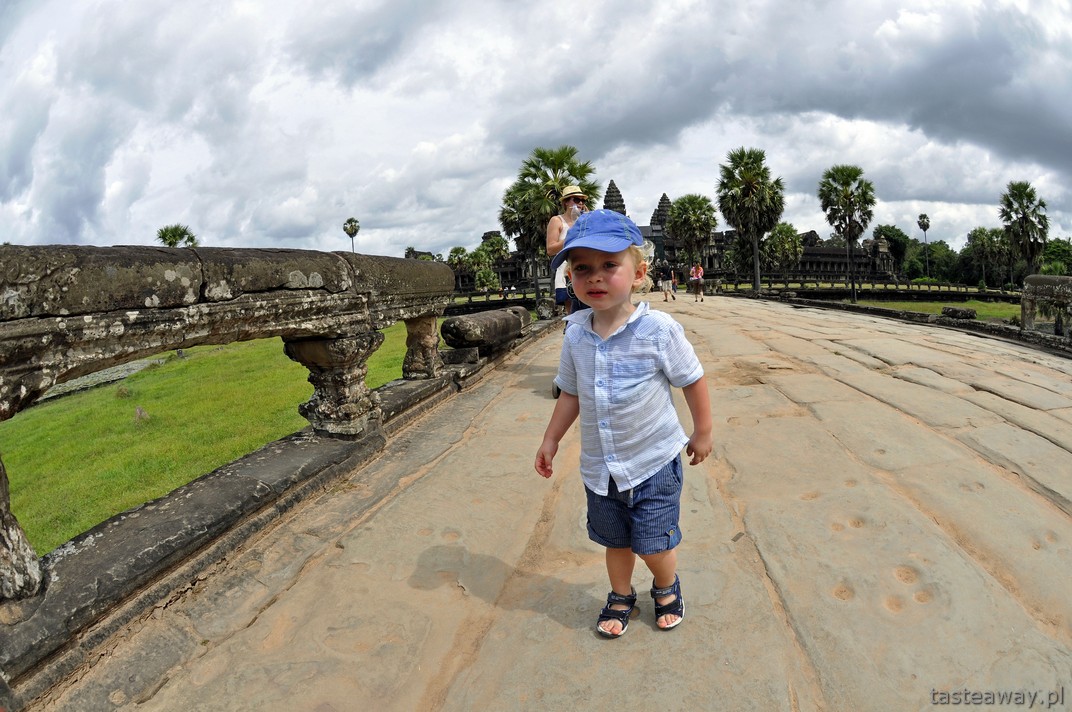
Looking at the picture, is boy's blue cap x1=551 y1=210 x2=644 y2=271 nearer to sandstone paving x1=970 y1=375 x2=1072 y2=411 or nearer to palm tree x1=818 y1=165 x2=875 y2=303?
sandstone paving x1=970 y1=375 x2=1072 y2=411

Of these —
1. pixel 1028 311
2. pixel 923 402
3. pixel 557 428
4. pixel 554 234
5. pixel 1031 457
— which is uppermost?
pixel 554 234

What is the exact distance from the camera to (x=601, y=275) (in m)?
1.94

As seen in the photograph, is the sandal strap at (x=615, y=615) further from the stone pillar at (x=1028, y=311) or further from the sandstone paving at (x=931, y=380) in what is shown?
the stone pillar at (x=1028, y=311)

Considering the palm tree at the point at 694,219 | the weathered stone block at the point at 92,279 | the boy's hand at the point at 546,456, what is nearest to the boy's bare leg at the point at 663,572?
the boy's hand at the point at 546,456

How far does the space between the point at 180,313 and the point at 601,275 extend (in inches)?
70.5

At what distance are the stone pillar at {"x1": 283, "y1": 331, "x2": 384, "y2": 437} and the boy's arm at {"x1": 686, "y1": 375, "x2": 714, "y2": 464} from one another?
7.46 ft

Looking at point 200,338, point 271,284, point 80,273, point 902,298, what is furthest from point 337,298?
point 902,298

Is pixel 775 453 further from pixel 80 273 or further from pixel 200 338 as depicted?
pixel 80 273

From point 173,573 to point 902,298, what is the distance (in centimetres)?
4534

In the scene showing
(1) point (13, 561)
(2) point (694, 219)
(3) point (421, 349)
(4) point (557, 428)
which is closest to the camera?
(1) point (13, 561)

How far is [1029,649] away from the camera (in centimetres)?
173

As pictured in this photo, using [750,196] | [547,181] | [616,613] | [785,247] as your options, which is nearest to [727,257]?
[785,247]

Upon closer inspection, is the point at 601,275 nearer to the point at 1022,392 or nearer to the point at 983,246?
the point at 1022,392

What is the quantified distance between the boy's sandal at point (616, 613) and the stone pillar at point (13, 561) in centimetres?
178
